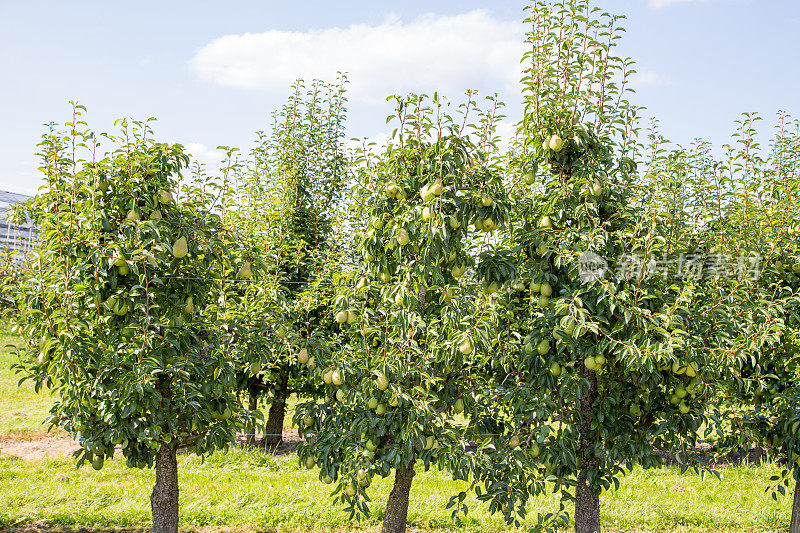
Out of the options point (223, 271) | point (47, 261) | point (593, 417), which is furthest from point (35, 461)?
point (593, 417)

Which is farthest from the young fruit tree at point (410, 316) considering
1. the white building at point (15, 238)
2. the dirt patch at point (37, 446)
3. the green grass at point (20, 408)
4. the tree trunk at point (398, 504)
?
the green grass at point (20, 408)

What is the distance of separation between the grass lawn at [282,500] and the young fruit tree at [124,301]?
6.00ft

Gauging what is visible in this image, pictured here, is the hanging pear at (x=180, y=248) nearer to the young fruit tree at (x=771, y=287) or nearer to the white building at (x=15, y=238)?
the white building at (x=15, y=238)

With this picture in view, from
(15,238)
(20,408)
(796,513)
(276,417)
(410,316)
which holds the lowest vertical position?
(20,408)

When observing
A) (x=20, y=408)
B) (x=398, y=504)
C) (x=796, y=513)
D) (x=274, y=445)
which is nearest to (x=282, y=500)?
(x=398, y=504)

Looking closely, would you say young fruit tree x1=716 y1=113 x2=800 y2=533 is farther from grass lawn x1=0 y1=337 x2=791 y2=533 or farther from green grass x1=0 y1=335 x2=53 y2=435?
green grass x1=0 y1=335 x2=53 y2=435

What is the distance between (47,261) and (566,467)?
3.23 meters

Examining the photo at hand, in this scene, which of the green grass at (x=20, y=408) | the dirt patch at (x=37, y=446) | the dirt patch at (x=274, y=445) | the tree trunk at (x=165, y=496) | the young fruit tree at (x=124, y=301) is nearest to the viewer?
the young fruit tree at (x=124, y=301)

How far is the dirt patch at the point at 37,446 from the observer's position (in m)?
6.59

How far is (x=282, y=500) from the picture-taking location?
514cm

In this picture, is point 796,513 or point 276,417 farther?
point 276,417

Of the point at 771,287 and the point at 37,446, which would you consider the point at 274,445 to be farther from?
the point at 771,287

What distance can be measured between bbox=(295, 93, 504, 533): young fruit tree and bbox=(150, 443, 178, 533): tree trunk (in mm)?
828

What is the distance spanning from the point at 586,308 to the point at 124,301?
2577mm
